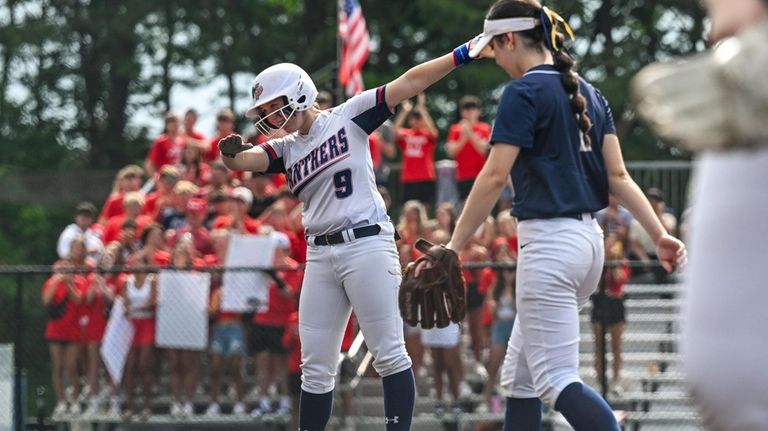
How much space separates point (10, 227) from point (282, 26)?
740 cm

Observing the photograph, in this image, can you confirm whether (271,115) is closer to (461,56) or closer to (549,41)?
(461,56)

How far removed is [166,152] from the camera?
1553 centimetres

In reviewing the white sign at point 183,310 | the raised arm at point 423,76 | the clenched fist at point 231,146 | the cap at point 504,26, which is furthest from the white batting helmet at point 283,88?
the white sign at point 183,310

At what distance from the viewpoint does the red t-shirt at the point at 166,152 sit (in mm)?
15375

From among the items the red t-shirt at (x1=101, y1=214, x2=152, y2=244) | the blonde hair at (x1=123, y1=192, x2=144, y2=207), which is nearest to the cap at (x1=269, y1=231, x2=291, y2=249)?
the red t-shirt at (x1=101, y1=214, x2=152, y2=244)

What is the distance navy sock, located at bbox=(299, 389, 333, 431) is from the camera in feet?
22.6

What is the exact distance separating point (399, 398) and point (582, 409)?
1.40m

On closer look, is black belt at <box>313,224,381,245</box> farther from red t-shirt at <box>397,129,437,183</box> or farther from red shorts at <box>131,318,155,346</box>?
red t-shirt at <box>397,129,437,183</box>

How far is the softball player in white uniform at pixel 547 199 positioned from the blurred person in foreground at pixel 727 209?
2529mm

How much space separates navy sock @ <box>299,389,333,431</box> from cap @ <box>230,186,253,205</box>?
612cm

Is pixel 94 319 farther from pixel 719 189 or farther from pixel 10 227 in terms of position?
pixel 10 227

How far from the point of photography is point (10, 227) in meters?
29.6

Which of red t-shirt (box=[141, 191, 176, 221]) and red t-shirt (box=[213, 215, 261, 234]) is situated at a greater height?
red t-shirt (box=[141, 191, 176, 221])

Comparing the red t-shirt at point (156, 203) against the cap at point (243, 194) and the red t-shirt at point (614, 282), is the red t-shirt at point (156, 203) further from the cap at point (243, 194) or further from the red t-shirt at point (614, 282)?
the red t-shirt at point (614, 282)
